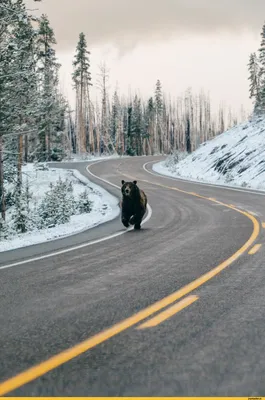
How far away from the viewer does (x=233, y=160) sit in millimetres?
29969

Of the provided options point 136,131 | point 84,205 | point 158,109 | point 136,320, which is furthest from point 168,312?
point 158,109

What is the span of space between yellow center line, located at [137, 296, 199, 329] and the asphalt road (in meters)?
0.01

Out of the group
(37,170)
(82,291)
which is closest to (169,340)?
(82,291)

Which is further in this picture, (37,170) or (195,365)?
(37,170)

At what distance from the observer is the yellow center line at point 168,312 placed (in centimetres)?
374

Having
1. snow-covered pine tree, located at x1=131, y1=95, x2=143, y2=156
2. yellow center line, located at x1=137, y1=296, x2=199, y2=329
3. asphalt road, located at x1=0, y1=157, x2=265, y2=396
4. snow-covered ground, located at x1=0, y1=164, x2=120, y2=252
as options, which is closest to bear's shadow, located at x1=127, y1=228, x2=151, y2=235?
snow-covered ground, located at x1=0, y1=164, x2=120, y2=252

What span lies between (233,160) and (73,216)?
17.7 m

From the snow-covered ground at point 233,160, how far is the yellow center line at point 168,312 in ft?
65.7

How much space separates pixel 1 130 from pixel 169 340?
19598 millimetres

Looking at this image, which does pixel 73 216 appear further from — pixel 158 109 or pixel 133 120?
pixel 158 109

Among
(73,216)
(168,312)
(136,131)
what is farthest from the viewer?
(136,131)

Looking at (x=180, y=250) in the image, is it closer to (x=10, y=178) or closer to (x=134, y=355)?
(x=134, y=355)

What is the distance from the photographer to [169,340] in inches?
132

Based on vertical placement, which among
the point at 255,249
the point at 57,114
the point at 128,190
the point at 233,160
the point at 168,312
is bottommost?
the point at 255,249
